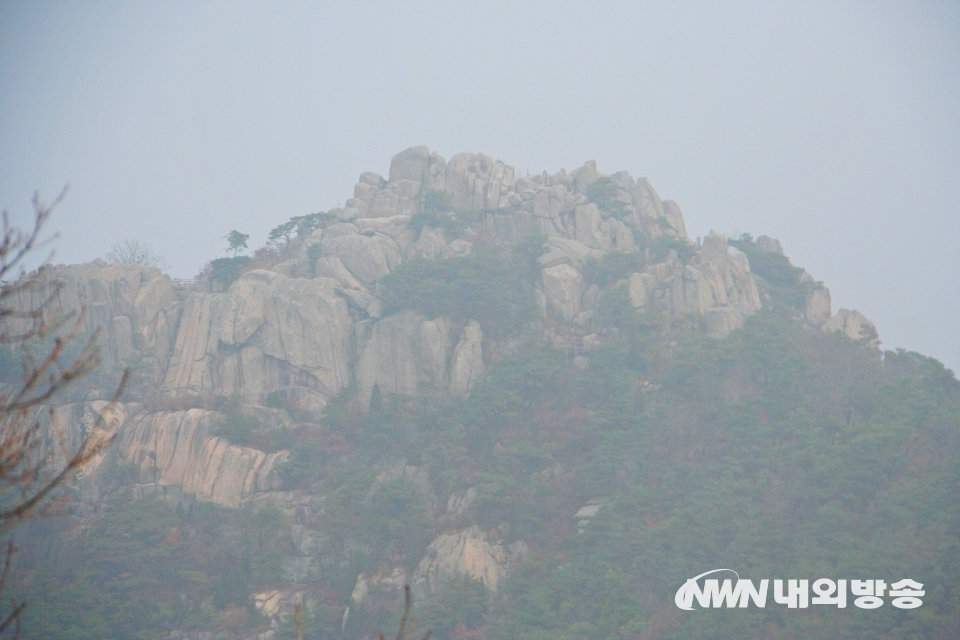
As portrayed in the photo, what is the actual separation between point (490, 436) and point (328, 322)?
8056 mm

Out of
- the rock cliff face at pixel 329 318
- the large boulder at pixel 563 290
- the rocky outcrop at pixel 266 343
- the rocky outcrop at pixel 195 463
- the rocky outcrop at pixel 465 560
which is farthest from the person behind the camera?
the large boulder at pixel 563 290

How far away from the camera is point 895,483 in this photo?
997 inches

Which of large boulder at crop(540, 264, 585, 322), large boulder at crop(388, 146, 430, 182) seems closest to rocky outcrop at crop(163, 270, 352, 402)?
large boulder at crop(540, 264, 585, 322)

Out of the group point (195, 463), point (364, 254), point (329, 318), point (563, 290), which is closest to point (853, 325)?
point (563, 290)

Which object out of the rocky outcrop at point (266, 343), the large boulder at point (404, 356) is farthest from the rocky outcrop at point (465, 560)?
the rocky outcrop at point (266, 343)

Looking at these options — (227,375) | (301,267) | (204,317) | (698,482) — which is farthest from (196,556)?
(698,482)

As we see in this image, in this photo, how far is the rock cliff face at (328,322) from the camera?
3234cm

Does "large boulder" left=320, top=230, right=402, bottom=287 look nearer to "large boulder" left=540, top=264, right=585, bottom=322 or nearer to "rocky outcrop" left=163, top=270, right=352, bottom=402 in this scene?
"rocky outcrop" left=163, top=270, right=352, bottom=402

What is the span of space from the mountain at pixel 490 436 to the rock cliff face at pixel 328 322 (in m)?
0.11

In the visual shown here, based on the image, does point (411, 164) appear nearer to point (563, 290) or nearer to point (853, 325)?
point (563, 290)

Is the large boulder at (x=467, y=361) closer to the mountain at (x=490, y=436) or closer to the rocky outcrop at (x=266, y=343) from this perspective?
the mountain at (x=490, y=436)

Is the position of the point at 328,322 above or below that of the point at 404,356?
above

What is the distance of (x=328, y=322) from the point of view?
116ft

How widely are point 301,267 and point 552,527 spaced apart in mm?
15578
